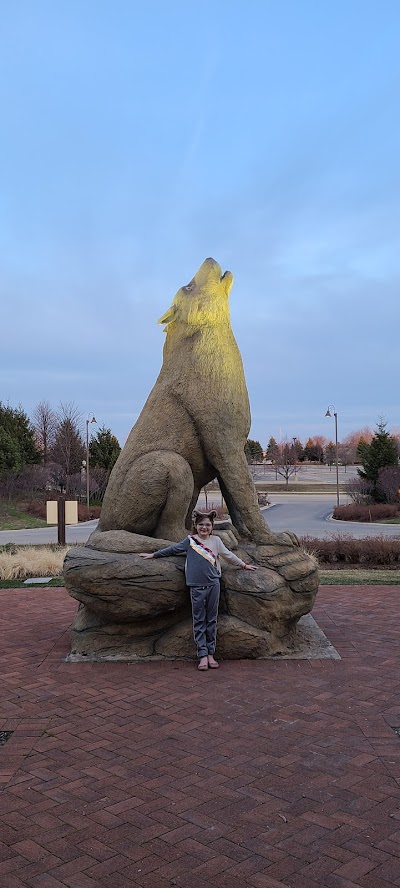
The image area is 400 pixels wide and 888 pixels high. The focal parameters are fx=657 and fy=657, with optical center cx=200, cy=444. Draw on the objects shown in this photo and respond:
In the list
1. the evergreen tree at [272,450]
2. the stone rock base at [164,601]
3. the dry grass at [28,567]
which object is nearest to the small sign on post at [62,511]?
the dry grass at [28,567]

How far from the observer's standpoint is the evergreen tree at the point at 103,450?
3772 cm

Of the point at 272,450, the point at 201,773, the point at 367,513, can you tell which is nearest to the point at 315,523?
the point at 367,513

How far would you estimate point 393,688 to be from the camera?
441 centimetres

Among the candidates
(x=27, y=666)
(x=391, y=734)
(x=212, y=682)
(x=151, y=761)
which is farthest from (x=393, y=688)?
(x=27, y=666)

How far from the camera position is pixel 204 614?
4.91m

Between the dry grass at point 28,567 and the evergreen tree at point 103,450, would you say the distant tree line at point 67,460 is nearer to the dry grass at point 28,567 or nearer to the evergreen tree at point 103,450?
the evergreen tree at point 103,450

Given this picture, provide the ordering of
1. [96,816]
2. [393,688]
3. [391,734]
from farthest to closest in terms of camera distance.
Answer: [393,688]
[391,734]
[96,816]

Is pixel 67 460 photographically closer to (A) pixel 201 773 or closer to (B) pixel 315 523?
(B) pixel 315 523

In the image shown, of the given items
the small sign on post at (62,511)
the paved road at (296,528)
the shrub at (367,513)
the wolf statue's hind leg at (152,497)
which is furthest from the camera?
the shrub at (367,513)

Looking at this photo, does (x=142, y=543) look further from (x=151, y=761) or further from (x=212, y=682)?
(x=151, y=761)

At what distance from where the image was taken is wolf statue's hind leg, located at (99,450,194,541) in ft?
17.2

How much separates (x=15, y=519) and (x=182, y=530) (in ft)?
73.9

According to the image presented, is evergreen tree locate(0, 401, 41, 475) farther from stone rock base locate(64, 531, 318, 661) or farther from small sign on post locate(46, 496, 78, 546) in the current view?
stone rock base locate(64, 531, 318, 661)

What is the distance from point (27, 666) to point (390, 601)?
446 centimetres
